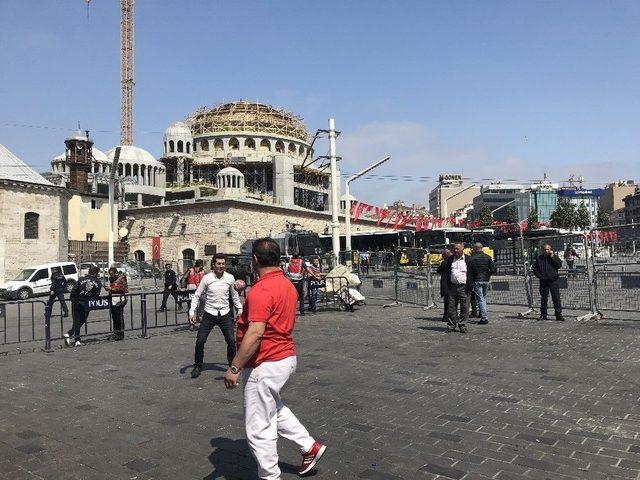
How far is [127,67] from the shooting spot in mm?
91625

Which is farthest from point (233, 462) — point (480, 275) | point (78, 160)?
point (78, 160)

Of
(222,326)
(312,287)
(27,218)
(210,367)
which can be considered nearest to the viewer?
(222,326)

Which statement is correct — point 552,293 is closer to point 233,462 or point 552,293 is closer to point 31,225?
point 233,462

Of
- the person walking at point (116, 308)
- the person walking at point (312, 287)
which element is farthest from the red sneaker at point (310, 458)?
the person walking at point (312, 287)

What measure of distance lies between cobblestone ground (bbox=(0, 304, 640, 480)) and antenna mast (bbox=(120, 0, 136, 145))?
287 feet

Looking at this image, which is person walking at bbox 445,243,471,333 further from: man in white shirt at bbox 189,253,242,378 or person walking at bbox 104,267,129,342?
person walking at bbox 104,267,129,342

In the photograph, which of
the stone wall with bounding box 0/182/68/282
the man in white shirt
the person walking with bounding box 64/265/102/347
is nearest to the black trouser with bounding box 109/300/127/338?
the person walking with bounding box 64/265/102/347

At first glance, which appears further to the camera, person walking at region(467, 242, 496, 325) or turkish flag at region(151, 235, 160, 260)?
turkish flag at region(151, 235, 160, 260)

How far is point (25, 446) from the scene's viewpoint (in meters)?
4.80

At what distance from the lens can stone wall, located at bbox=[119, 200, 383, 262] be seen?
5169 centimetres

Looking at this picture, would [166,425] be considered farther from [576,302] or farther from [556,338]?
[576,302]

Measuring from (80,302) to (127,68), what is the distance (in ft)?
296

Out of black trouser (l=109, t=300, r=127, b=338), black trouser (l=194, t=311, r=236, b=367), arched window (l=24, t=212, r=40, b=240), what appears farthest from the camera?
arched window (l=24, t=212, r=40, b=240)

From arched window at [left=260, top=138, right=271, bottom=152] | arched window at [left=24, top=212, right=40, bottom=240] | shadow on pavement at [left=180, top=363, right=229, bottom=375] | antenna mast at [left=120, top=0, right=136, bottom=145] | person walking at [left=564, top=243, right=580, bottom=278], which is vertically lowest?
shadow on pavement at [left=180, top=363, right=229, bottom=375]
